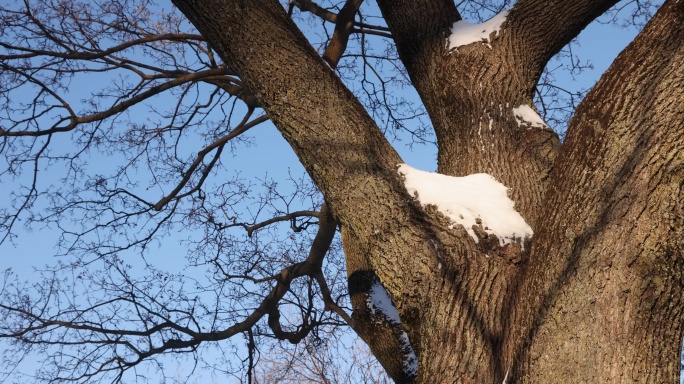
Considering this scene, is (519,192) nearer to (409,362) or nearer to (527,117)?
(527,117)

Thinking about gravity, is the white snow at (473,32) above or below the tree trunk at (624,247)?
above

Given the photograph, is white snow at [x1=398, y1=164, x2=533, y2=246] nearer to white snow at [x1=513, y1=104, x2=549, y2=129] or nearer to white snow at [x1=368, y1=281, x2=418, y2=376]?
white snow at [x1=513, y1=104, x2=549, y2=129]

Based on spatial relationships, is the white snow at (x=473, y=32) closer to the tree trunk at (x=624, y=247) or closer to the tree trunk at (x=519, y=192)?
the tree trunk at (x=519, y=192)

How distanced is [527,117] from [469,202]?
27.0 inches

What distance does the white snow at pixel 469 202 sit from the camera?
268cm

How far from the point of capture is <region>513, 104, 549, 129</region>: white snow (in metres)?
3.15

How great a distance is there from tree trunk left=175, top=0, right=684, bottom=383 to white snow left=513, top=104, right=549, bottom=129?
21 millimetres

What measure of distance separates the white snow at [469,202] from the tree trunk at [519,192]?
0.05 meters

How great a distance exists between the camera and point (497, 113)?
10.5 ft

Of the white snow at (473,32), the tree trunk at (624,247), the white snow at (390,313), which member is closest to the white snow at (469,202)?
the tree trunk at (624,247)

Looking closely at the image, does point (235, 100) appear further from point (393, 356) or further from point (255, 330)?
point (393, 356)

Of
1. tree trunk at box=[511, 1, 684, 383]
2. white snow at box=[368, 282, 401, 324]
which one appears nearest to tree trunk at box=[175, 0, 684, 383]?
tree trunk at box=[511, 1, 684, 383]

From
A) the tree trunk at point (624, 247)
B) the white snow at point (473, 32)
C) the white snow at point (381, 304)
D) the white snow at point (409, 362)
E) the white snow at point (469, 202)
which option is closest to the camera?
the tree trunk at point (624, 247)

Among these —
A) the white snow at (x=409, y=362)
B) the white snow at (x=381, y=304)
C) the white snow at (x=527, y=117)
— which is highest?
the white snow at (x=527, y=117)
